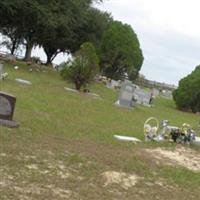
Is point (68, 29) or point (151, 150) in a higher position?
point (68, 29)

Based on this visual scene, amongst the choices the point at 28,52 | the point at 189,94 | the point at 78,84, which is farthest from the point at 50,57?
the point at 78,84

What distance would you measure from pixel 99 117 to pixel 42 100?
226 centimetres

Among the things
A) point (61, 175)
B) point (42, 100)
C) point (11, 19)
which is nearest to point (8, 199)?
point (61, 175)

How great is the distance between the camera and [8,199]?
21.5 feet

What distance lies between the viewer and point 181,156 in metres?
11.8

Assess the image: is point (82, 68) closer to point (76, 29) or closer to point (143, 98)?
point (143, 98)

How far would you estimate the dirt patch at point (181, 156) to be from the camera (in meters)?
10.9

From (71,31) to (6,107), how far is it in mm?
35168

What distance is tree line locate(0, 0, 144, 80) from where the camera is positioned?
38.1 metres

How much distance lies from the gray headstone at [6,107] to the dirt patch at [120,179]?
3.33m

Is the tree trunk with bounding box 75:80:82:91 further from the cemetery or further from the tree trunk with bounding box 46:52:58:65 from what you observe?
the tree trunk with bounding box 46:52:58:65

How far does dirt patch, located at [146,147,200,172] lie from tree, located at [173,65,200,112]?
21.1 meters

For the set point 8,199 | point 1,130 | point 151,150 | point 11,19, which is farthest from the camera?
point 11,19

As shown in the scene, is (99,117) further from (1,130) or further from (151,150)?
(1,130)
